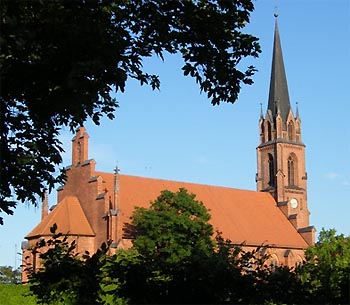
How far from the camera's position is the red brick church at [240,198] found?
48.1 m

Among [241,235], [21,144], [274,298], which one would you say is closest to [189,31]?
[21,144]

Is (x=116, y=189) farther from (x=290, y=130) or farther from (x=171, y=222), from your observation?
(x=290, y=130)

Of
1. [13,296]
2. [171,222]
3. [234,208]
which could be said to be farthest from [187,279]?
[234,208]

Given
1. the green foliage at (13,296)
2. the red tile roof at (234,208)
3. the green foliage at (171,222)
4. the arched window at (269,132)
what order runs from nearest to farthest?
the green foliage at (13,296) < the green foliage at (171,222) < the red tile roof at (234,208) < the arched window at (269,132)

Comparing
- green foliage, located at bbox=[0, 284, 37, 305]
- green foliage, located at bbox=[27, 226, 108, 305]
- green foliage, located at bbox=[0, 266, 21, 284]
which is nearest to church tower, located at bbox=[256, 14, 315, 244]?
green foliage, located at bbox=[0, 266, 21, 284]

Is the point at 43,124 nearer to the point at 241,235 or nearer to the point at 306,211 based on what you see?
the point at 241,235

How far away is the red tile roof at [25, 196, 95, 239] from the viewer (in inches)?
1859

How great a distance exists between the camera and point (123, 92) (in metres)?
9.01

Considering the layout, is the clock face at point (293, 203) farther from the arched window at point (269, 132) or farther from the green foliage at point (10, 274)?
the green foliage at point (10, 274)

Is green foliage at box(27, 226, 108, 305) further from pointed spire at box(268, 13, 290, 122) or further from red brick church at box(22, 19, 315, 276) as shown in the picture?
pointed spire at box(268, 13, 290, 122)

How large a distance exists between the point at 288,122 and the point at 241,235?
588 inches

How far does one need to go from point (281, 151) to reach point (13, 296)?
131ft

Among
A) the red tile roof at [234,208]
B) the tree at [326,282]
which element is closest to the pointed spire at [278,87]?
the red tile roof at [234,208]

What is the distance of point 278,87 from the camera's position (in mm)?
63938
